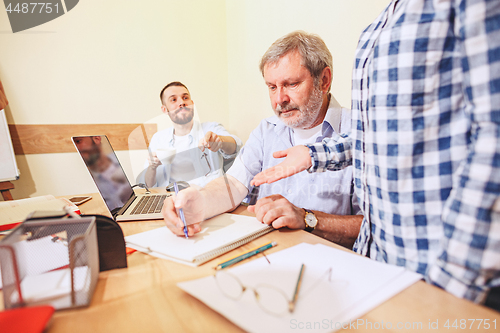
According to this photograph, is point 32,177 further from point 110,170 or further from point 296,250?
point 296,250

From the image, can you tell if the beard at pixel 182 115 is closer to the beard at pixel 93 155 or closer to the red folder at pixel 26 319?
the beard at pixel 93 155

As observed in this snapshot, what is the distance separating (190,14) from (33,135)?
5.88ft

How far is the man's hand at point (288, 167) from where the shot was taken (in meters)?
0.72

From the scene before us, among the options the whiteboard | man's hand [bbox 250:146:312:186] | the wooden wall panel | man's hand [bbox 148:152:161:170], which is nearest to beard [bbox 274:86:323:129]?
man's hand [bbox 250:146:312:186]

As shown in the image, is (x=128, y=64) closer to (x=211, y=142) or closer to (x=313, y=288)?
(x=211, y=142)

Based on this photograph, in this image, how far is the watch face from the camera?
31.8 inches

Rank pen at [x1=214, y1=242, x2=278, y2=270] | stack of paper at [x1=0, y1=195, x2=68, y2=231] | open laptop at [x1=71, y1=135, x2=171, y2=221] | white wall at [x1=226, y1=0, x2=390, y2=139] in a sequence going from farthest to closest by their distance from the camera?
white wall at [x1=226, y1=0, x2=390, y2=139]
open laptop at [x1=71, y1=135, x2=171, y2=221]
stack of paper at [x1=0, y1=195, x2=68, y2=231]
pen at [x1=214, y1=242, x2=278, y2=270]

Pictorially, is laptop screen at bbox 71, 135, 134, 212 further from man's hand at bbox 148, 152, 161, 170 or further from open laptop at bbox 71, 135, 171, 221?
man's hand at bbox 148, 152, 161, 170

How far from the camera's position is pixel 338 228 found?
93 centimetres

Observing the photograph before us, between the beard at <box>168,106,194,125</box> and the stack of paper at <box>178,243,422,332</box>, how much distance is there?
2.49ft

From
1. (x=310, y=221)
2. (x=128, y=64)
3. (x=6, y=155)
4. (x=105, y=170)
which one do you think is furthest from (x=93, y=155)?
(x=128, y=64)

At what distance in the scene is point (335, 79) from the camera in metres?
1.50

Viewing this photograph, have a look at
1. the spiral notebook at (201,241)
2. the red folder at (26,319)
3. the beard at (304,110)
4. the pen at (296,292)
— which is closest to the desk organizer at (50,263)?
the red folder at (26,319)

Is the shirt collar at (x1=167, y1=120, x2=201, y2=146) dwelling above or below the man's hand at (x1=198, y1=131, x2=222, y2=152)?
above
